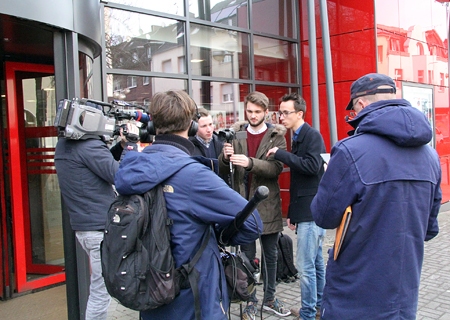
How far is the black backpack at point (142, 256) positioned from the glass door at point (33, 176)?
3535 mm

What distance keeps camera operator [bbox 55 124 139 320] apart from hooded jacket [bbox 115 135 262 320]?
1.26 m

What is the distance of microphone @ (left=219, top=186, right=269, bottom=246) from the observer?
175 cm

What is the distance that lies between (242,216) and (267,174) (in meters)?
1.96

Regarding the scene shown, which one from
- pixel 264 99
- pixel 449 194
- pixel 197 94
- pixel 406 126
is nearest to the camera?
pixel 406 126

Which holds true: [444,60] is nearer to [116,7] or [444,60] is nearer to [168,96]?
[116,7]

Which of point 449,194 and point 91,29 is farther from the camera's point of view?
point 449,194

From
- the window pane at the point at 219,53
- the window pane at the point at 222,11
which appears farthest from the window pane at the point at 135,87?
the window pane at the point at 222,11

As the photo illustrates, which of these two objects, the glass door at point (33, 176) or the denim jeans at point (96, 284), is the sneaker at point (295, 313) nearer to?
the denim jeans at point (96, 284)

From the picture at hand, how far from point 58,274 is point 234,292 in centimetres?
382

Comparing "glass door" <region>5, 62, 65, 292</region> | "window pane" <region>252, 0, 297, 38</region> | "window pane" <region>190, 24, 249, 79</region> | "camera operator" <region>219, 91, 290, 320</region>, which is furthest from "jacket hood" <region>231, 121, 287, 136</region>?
"window pane" <region>252, 0, 297, 38</region>

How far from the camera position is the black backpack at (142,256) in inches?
72.9

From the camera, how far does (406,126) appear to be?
195cm

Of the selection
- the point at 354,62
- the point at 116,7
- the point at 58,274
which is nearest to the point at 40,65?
the point at 116,7

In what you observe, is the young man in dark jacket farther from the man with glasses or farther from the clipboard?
the man with glasses
